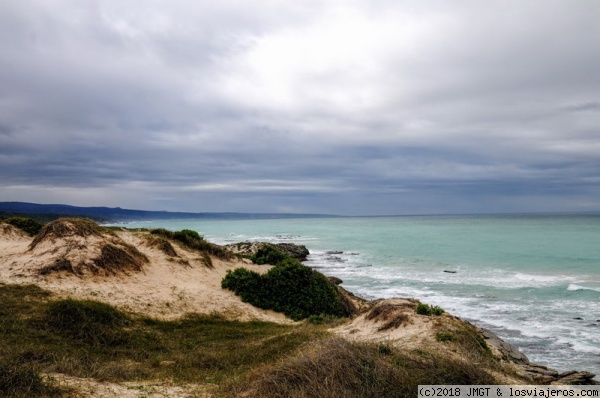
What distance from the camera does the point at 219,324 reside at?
757 inches

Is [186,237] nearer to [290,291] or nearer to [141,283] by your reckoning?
[141,283]

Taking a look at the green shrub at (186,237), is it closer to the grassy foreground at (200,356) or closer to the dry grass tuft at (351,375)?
the grassy foreground at (200,356)

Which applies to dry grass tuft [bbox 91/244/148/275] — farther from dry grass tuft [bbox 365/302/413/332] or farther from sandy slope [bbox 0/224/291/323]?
dry grass tuft [bbox 365/302/413/332]

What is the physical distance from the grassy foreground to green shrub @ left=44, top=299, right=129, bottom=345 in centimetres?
3

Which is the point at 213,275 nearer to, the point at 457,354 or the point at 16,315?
the point at 16,315

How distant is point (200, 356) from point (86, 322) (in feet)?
15.8

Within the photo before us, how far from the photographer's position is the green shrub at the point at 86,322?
14703mm

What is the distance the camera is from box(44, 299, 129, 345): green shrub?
1470cm

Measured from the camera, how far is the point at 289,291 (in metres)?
23.6

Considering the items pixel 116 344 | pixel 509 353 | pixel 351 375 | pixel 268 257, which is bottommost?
pixel 509 353

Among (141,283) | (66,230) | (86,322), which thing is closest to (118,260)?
(141,283)

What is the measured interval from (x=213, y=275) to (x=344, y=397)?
1936 cm

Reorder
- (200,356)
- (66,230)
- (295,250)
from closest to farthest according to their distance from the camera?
(200,356) → (66,230) → (295,250)

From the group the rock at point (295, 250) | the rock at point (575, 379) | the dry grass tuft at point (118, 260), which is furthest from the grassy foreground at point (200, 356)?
the rock at point (295, 250)
